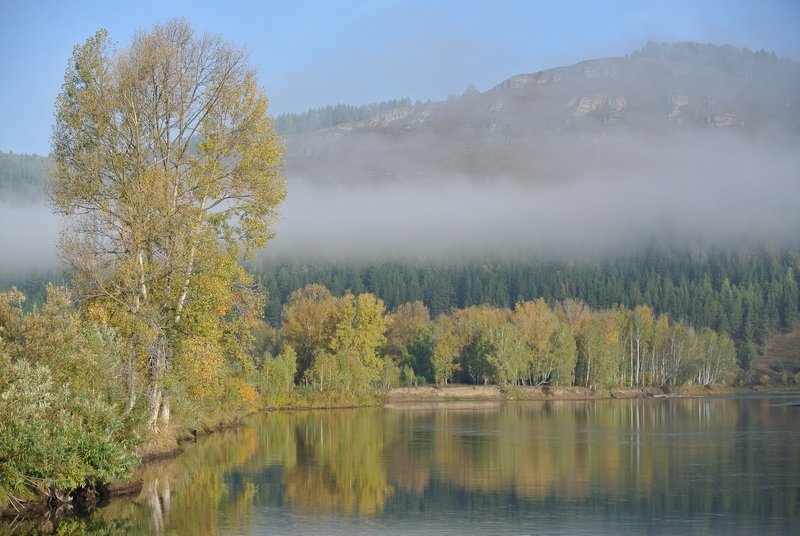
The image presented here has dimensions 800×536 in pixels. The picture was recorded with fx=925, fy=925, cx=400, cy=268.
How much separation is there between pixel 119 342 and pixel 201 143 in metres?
10.1

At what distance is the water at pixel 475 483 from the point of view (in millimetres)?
27312

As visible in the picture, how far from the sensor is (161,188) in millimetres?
38875

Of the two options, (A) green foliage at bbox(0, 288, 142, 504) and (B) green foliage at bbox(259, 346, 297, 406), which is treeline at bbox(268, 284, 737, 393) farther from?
(A) green foliage at bbox(0, 288, 142, 504)

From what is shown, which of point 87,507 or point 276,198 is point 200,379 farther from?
point 87,507

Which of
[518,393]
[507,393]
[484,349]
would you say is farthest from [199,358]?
[484,349]

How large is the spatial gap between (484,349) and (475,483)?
90.4m

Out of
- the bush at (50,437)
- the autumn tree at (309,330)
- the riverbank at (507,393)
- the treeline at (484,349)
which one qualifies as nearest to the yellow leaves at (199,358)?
the bush at (50,437)

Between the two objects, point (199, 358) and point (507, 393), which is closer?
point (199, 358)

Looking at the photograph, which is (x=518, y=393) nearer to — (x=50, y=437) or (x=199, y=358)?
(x=199, y=358)

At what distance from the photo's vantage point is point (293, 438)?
5862 centimetres

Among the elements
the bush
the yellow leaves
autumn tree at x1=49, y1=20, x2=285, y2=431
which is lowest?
the bush

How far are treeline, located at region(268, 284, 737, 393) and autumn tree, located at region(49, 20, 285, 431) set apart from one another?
58.4 metres

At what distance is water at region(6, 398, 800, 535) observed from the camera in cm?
2731

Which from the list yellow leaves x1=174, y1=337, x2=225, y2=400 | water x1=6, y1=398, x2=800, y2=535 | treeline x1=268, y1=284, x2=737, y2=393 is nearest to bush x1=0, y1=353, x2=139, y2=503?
water x1=6, y1=398, x2=800, y2=535
